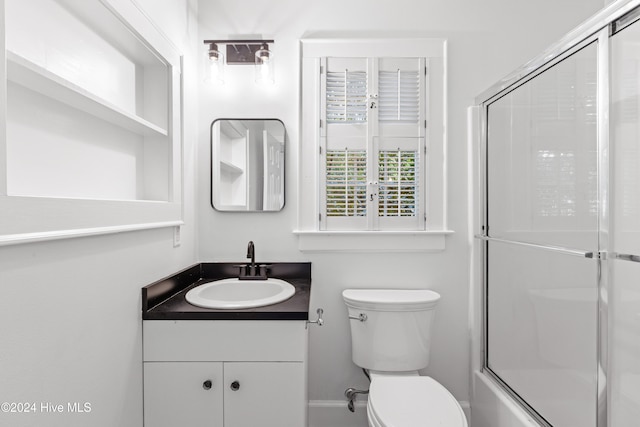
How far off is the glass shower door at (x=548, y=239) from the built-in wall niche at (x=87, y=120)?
1.52 meters

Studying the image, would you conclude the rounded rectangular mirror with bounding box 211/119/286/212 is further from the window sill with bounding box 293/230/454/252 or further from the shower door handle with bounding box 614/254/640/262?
the shower door handle with bounding box 614/254/640/262

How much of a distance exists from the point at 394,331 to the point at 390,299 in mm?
153

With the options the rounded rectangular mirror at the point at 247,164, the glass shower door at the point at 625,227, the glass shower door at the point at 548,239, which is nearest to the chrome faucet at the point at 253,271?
the rounded rectangular mirror at the point at 247,164

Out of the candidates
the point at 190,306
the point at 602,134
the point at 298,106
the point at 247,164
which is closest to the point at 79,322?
the point at 190,306

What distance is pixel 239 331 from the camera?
125cm

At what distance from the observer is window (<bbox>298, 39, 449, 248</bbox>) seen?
1851 mm

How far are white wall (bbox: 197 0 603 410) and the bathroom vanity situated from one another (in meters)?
0.64

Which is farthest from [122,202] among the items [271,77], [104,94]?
[271,77]

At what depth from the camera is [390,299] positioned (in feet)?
5.51

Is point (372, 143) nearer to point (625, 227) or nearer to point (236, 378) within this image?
point (625, 227)

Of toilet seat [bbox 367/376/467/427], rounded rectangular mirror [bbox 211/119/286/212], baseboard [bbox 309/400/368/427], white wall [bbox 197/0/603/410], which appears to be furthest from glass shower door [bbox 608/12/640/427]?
rounded rectangular mirror [bbox 211/119/286/212]

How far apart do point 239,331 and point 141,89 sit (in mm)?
1121

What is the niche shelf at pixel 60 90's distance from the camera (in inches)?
30.9

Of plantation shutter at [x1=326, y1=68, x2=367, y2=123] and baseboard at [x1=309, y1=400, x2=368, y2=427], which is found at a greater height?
plantation shutter at [x1=326, y1=68, x2=367, y2=123]
